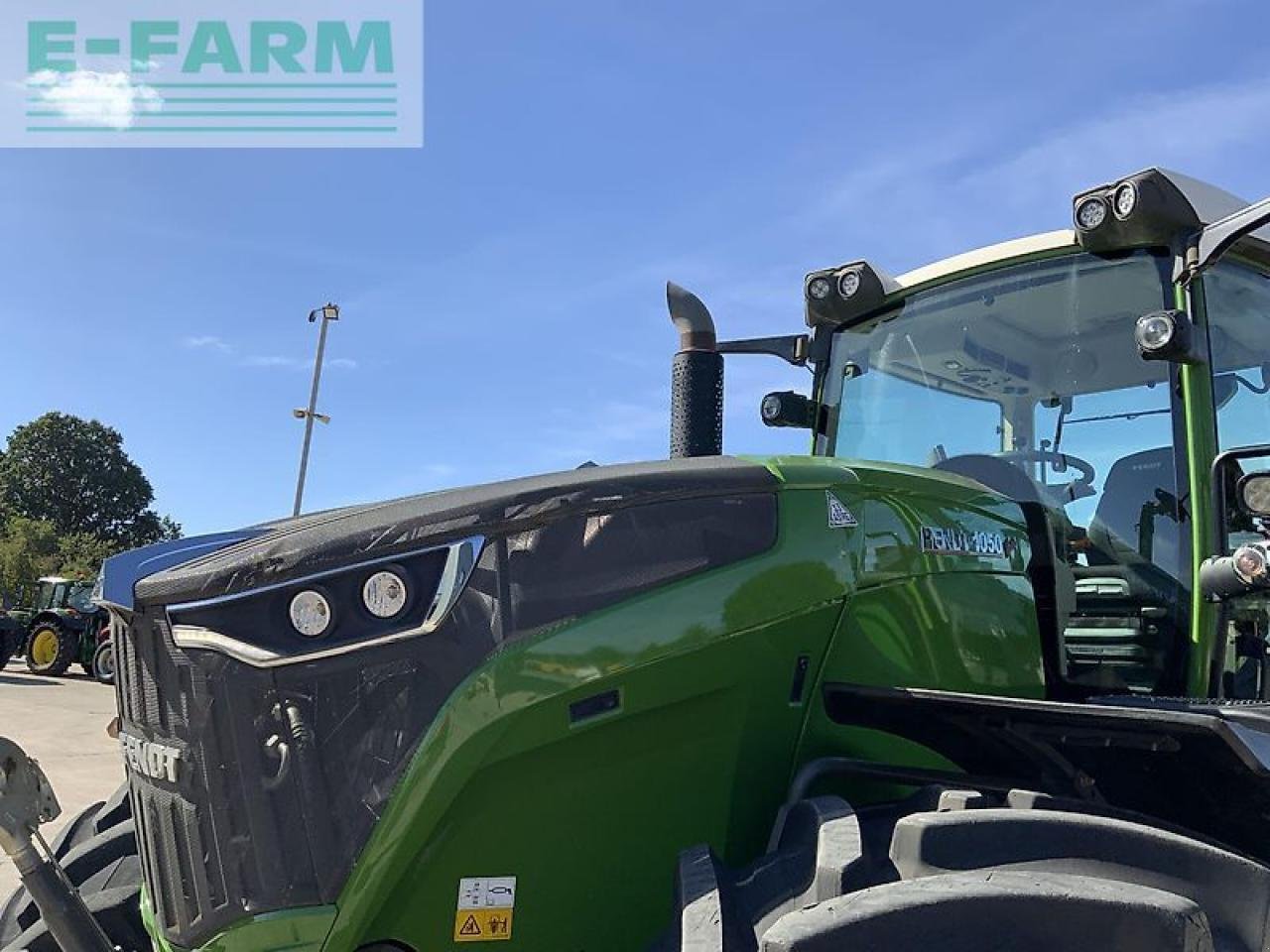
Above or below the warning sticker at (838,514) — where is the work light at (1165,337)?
above

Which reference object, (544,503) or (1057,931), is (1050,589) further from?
(544,503)

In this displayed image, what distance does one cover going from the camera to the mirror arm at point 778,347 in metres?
3.89

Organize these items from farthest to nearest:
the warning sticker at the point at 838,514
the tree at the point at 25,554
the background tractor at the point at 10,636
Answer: the tree at the point at 25,554
the background tractor at the point at 10,636
the warning sticker at the point at 838,514

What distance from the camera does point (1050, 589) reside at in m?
2.91

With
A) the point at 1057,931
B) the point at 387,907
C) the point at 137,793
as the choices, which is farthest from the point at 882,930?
the point at 137,793

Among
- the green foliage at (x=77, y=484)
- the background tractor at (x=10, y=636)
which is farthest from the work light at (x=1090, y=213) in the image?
the green foliage at (x=77, y=484)

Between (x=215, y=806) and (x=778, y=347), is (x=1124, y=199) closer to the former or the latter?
(x=778, y=347)

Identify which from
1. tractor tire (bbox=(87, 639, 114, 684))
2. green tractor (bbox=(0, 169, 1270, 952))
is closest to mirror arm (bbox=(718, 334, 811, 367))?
green tractor (bbox=(0, 169, 1270, 952))

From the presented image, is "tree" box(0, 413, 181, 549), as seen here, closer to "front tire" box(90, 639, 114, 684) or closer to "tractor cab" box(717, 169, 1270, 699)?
"front tire" box(90, 639, 114, 684)

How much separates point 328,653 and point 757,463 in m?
0.94

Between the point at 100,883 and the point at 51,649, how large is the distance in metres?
19.1

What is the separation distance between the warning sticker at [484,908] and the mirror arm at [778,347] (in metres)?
2.26

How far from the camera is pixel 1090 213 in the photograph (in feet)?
9.91

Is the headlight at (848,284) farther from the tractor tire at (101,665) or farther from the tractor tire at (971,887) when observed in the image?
the tractor tire at (101,665)
